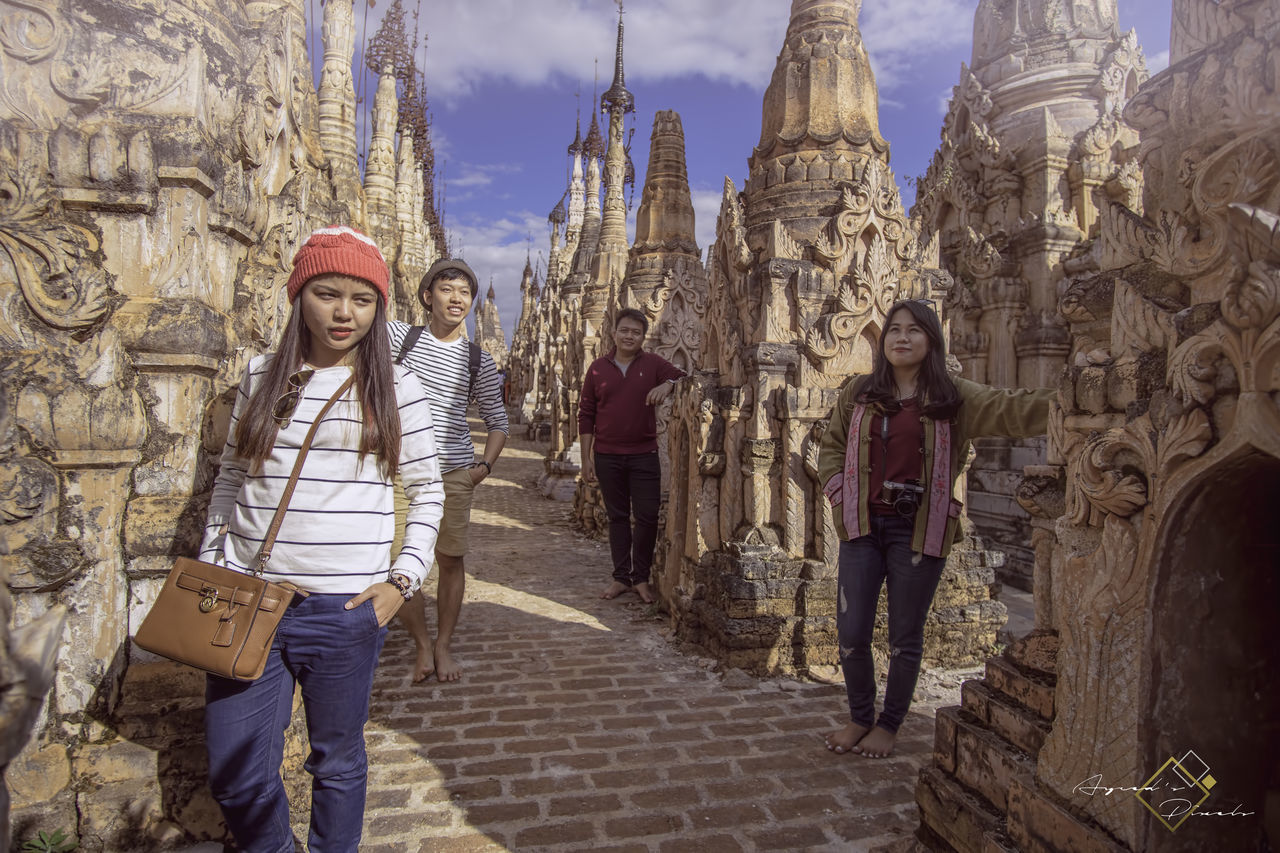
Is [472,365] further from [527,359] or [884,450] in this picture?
[527,359]

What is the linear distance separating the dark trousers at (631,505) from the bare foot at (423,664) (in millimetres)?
2225

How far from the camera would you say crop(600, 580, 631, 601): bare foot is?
611 centimetres

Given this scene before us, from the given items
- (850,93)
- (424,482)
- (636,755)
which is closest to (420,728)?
(636,755)

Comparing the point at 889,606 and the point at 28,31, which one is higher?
the point at 28,31

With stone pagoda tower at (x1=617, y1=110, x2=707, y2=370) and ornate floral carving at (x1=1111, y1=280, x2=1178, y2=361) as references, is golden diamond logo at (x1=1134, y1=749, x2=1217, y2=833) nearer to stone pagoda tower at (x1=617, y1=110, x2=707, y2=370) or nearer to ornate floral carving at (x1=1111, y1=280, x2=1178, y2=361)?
ornate floral carving at (x1=1111, y1=280, x2=1178, y2=361)

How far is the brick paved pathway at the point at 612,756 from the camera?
2781 millimetres

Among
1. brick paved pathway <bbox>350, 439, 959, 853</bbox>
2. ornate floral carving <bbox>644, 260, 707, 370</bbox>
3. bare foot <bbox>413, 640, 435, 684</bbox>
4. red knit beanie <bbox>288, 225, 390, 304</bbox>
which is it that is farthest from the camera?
ornate floral carving <bbox>644, 260, 707, 370</bbox>

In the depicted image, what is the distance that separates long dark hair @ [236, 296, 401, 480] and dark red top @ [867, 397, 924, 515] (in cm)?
200

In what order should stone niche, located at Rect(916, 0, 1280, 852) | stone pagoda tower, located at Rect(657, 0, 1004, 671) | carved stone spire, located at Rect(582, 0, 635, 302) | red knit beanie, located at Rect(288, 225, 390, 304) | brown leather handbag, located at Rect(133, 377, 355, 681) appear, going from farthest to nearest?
carved stone spire, located at Rect(582, 0, 635, 302)
stone pagoda tower, located at Rect(657, 0, 1004, 671)
red knit beanie, located at Rect(288, 225, 390, 304)
brown leather handbag, located at Rect(133, 377, 355, 681)
stone niche, located at Rect(916, 0, 1280, 852)

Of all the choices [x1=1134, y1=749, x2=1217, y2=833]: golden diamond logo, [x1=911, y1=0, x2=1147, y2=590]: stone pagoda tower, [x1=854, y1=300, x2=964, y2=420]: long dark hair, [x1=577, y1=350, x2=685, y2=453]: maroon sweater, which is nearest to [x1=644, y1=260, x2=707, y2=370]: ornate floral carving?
[x1=911, y1=0, x2=1147, y2=590]: stone pagoda tower

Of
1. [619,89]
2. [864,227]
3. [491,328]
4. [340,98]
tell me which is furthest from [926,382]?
[491,328]

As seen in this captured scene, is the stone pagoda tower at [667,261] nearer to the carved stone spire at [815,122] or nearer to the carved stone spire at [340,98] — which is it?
the carved stone spire at [340,98]

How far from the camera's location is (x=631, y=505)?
631 centimetres

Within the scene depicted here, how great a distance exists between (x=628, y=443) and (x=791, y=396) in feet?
5.95
